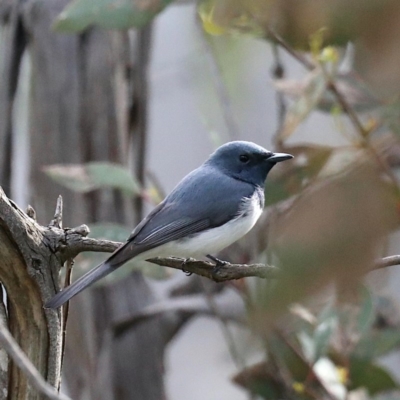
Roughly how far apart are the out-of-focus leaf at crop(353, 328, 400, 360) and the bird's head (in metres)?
0.72

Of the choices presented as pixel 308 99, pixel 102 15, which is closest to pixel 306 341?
pixel 308 99

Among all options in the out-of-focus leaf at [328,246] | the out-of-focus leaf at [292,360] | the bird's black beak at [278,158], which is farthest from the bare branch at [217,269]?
the out-of-focus leaf at [328,246]

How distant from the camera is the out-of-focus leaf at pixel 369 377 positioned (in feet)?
8.27

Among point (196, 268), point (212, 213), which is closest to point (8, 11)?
point (212, 213)

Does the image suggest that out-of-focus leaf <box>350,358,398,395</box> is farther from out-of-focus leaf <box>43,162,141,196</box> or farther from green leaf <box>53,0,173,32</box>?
green leaf <box>53,0,173,32</box>

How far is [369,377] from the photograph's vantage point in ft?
8.32

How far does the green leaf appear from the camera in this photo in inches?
62.9

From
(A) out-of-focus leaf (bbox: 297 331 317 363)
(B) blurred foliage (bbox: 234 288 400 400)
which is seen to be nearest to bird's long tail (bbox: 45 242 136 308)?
(B) blurred foliage (bbox: 234 288 400 400)

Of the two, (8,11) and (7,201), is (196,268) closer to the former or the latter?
(7,201)

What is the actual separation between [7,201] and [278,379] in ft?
5.79

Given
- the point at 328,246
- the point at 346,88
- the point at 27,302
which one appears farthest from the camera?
the point at 346,88

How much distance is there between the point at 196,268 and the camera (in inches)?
78.2

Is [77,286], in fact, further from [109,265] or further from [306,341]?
[306,341]

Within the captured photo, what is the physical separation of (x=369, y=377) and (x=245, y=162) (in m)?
0.94
